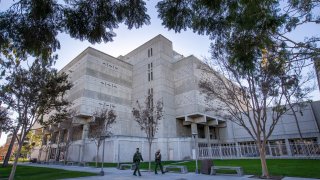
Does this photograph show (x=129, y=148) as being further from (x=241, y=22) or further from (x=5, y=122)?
(x=241, y=22)

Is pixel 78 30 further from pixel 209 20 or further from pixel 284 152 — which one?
pixel 284 152

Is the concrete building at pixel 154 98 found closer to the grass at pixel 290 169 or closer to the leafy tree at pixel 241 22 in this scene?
the grass at pixel 290 169

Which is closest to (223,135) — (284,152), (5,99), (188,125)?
(188,125)

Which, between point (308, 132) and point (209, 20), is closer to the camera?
point (209, 20)

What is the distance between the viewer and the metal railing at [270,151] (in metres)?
23.6

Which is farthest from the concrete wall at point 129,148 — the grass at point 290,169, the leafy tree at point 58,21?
the leafy tree at point 58,21

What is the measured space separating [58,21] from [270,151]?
29.9 meters

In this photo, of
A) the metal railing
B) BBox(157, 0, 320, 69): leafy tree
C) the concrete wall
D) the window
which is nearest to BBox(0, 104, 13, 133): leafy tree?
the concrete wall

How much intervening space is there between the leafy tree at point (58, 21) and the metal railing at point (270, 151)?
83.7 feet

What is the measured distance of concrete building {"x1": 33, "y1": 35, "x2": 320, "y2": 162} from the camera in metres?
37.3

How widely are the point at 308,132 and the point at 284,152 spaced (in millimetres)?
14313

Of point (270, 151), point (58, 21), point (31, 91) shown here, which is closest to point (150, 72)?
point (270, 151)

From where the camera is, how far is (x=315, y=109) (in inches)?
1507

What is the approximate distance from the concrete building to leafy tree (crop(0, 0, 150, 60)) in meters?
29.2
